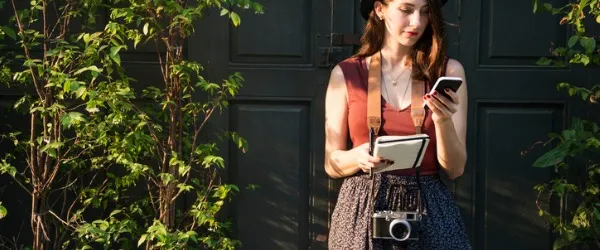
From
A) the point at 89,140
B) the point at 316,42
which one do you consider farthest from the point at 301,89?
the point at 89,140

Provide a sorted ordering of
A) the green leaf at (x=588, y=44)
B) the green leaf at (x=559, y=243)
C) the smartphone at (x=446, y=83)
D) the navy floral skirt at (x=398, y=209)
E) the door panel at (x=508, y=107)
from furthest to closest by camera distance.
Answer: the door panel at (x=508, y=107) < the green leaf at (x=559, y=243) < the green leaf at (x=588, y=44) < the navy floral skirt at (x=398, y=209) < the smartphone at (x=446, y=83)

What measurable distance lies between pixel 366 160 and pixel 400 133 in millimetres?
237

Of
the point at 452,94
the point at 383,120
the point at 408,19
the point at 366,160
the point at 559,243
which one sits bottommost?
the point at 559,243

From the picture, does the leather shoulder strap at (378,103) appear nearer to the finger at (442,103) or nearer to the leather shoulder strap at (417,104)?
the leather shoulder strap at (417,104)

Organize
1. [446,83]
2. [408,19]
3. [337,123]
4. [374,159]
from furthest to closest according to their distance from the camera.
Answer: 1. [337,123]
2. [408,19]
3. [374,159]
4. [446,83]

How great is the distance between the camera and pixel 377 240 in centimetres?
308

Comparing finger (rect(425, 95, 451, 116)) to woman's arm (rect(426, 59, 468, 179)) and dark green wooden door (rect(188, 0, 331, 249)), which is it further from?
dark green wooden door (rect(188, 0, 331, 249))

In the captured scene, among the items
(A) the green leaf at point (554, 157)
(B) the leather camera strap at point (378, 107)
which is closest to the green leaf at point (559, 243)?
(A) the green leaf at point (554, 157)

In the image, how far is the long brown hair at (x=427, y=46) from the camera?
10.3 ft

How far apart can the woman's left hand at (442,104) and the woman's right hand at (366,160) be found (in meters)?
0.23

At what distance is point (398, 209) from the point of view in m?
3.10

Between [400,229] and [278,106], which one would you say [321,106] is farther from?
[400,229]

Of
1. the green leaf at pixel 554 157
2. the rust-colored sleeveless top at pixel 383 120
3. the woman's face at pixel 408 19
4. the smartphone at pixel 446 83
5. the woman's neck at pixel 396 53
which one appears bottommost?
the green leaf at pixel 554 157

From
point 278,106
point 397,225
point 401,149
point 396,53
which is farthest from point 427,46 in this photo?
point 278,106
